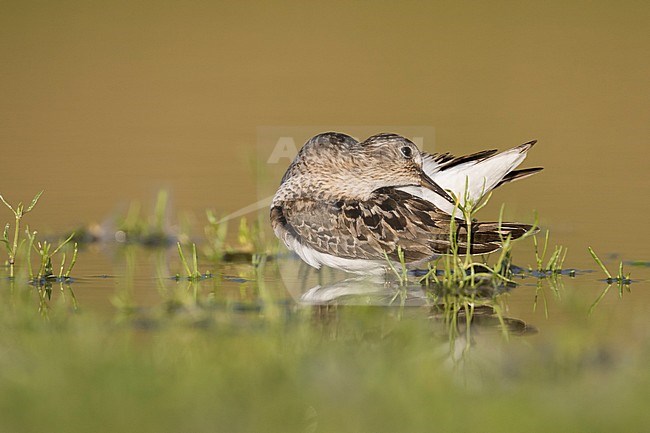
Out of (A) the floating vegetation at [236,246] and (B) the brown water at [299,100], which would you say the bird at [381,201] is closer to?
(A) the floating vegetation at [236,246]

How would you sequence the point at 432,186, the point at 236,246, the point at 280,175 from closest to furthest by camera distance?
the point at 432,186, the point at 236,246, the point at 280,175

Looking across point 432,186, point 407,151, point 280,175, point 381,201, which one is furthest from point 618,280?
point 280,175

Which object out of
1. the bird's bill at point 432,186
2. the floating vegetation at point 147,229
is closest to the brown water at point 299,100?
the floating vegetation at point 147,229

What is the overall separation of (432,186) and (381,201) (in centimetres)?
43

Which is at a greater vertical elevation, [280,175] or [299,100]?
[299,100]

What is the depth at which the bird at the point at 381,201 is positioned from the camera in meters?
7.57

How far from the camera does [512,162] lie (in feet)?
26.3

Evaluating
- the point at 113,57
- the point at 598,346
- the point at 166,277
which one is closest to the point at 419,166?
the point at 166,277

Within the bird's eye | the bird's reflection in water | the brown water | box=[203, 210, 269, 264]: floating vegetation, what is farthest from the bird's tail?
box=[203, 210, 269, 264]: floating vegetation

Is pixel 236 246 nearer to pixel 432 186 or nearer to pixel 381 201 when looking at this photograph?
pixel 381 201

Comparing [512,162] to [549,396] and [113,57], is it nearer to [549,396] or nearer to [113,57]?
[549,396]

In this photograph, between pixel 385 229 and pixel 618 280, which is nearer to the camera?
pixel 618 280

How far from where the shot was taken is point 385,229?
7.66m

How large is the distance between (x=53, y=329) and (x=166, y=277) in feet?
6.09
